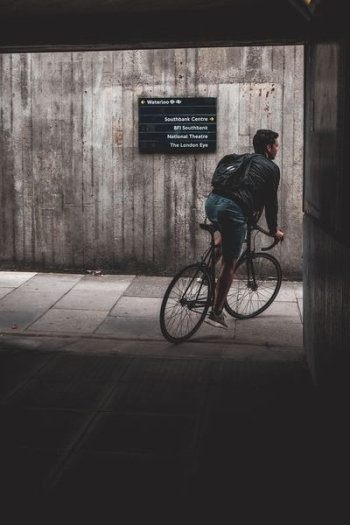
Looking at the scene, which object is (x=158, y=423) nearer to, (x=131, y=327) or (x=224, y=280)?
(x=224, y=280)

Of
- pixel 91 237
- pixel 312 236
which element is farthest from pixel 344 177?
pixel 91 237

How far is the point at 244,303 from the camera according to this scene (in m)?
7.96

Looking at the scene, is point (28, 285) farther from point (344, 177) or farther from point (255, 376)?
point (344, 177)

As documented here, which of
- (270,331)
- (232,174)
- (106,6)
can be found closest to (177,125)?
(232,174)

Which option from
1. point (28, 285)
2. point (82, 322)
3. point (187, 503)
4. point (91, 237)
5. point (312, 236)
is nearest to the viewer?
Answer: point (187, 503)

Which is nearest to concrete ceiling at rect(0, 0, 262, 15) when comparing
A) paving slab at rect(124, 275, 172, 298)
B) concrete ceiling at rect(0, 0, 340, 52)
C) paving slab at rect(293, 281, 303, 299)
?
concrete ceiling at rect(0, 0, 340, 52)

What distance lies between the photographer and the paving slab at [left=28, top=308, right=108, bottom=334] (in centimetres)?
732

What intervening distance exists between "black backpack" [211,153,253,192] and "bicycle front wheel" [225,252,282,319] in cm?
115

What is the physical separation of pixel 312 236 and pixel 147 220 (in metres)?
4.82

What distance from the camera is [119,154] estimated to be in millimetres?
9984

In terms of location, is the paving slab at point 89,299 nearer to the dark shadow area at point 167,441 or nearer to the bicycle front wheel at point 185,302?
the bicycle front wheel at point 185,302

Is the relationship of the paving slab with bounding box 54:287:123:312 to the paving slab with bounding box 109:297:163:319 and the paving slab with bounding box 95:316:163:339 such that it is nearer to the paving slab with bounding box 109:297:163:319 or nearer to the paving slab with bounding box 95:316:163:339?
the paving slab with bounding box 109:297:163:319

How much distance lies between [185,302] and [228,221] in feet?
2.75

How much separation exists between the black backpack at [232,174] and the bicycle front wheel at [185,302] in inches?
30.5
